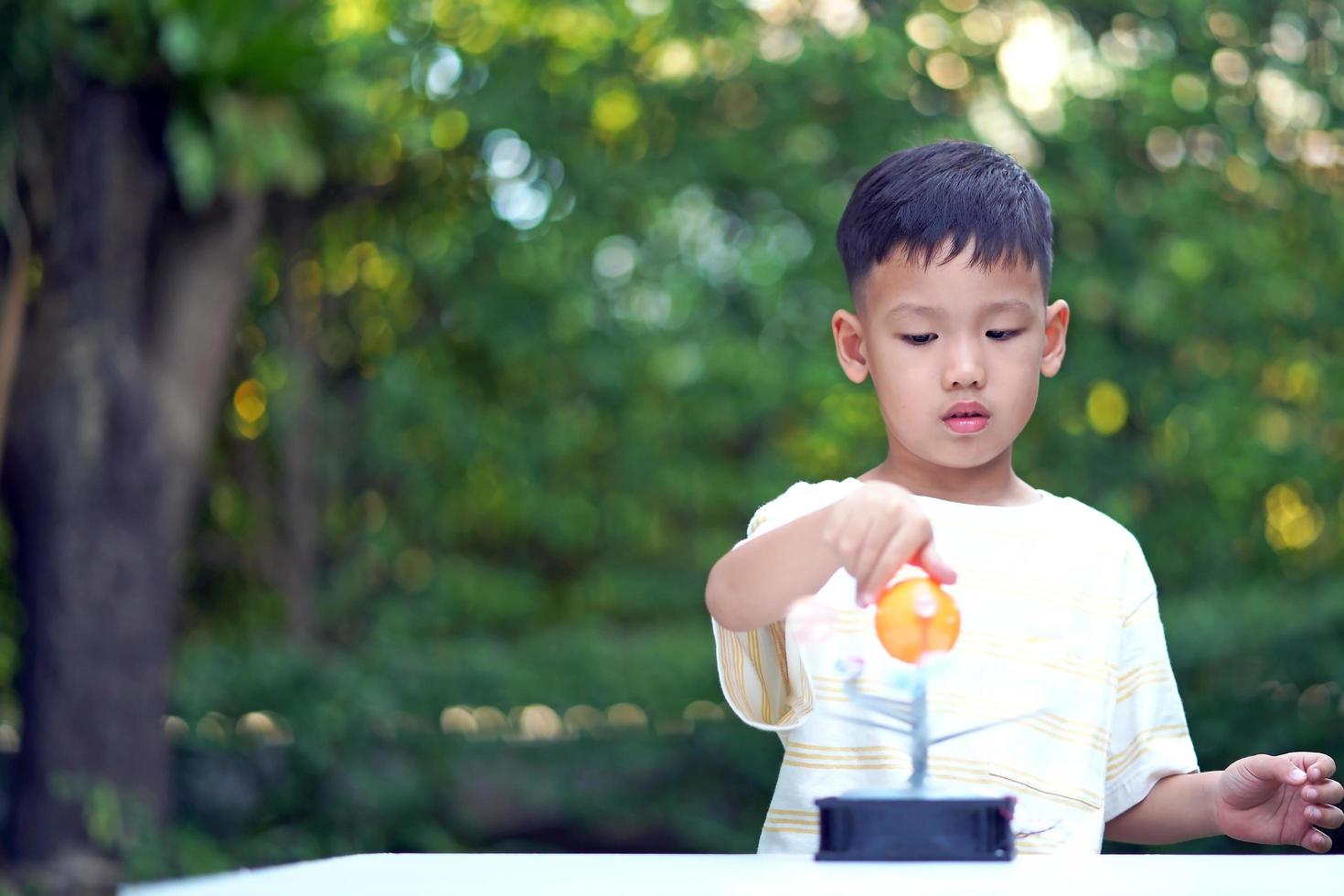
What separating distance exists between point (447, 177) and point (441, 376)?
4.10 feet

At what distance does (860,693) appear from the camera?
4.50ft

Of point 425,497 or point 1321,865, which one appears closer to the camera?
point 1321,865

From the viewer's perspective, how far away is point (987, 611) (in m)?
1.76

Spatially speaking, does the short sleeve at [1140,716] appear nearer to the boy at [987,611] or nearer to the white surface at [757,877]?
the boy at [987,611]

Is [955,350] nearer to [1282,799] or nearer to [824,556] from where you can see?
[824,556]

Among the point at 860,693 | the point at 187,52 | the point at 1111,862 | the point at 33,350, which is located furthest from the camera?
the point at 33,350

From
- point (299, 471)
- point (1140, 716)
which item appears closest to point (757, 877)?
point (1140, 716)

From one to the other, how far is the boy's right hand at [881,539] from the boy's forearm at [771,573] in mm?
62

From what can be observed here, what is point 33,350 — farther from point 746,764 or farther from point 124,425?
point 746,764

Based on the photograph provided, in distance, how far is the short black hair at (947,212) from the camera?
1675mm

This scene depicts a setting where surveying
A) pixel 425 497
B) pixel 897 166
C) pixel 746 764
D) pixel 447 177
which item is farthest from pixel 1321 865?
pixel 425 497

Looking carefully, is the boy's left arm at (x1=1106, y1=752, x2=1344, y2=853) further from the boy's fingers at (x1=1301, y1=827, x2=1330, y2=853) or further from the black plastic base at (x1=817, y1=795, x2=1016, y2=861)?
the black plastic base at (x1=817, y1=795, x2=1016, y2=861)

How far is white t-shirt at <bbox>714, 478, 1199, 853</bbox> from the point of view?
5.55 ft

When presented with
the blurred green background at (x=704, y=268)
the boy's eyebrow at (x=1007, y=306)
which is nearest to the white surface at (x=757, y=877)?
the boy's eyebrow at (x=1007, y=306)
